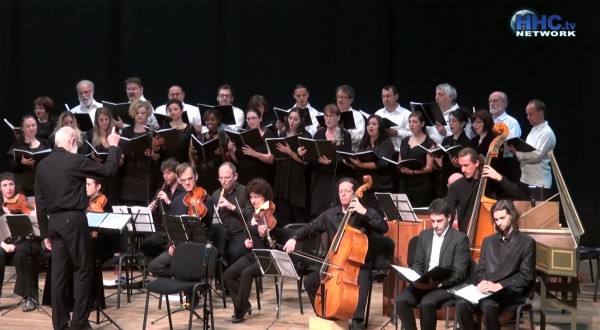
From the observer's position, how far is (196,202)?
8430mm

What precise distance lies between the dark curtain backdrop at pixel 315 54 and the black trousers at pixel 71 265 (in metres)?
4.94

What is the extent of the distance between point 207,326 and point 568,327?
286cm

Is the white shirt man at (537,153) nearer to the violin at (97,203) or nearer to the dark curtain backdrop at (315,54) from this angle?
the dark curtain backdrop at (315,54)

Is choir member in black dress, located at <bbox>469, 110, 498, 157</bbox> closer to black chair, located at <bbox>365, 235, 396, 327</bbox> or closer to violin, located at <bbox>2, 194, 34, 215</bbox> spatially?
black chair, located at <bbox>365, 235, 396, 327</bbox>

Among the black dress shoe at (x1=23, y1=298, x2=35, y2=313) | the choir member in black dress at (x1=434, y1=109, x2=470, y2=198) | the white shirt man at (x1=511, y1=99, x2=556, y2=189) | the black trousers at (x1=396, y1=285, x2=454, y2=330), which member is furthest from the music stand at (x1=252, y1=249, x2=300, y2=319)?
the white shirt man at (x1=511, y1=99, x2=556, y2=189)

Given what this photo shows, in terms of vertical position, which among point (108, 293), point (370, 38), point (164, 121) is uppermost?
point (370, 38)

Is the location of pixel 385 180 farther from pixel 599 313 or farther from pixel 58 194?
pixel 58 194

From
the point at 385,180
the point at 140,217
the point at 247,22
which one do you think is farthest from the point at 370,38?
the point at 140,217

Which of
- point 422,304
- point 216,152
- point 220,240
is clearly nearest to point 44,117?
point 216,152

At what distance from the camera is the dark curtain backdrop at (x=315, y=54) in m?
11.0

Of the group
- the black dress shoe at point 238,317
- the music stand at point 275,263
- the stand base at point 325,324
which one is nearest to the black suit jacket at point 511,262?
the stand base at point 325,324

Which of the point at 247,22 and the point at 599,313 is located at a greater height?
the point at 247,22

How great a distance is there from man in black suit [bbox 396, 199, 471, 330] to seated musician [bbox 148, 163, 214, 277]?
179cm

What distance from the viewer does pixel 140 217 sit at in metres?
8.76
